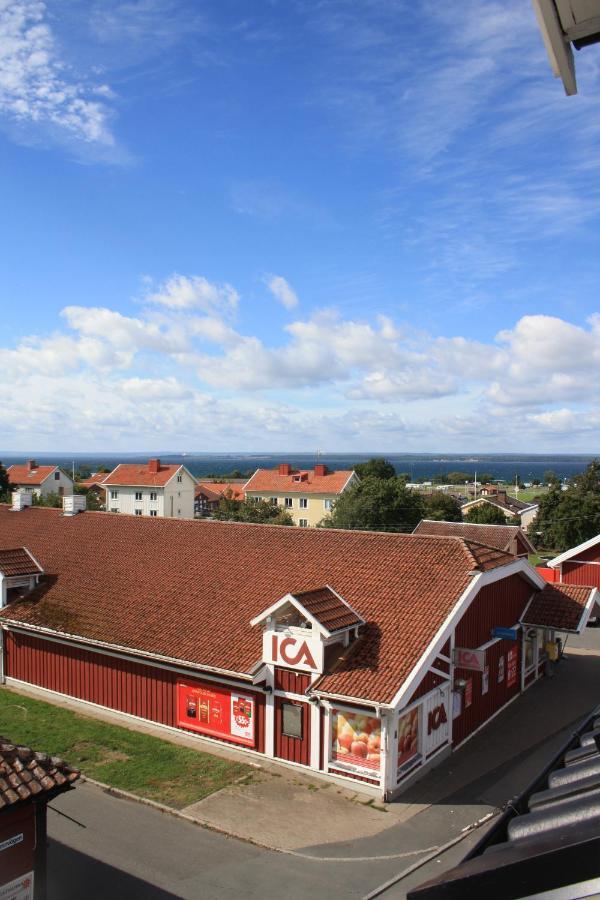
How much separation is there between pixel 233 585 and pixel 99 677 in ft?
15.7

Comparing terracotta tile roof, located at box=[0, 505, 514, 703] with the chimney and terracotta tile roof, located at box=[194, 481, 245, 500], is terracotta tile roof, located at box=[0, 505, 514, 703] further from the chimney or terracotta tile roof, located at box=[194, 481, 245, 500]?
terracotta tile roof, located at box=[194, 481, 245, 500]

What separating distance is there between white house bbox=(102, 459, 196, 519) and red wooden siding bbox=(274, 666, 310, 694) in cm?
5651

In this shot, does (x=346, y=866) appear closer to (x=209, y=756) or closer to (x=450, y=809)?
(x=450, y=809)

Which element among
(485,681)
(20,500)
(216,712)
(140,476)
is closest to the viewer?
(216,712)

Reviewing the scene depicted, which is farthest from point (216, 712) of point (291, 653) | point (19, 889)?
point (19, 889)

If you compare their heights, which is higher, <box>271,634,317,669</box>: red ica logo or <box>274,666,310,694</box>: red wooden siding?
<box>271,634,317,669</box>: red ica logo

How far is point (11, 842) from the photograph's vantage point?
875 cm

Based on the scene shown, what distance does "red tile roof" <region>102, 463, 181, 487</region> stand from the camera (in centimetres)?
7325

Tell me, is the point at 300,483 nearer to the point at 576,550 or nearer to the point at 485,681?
the point at 576,550

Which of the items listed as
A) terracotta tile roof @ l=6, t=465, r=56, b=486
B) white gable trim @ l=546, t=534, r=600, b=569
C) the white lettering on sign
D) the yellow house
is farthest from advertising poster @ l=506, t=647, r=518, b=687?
terracotta tile roof @ l=6, t=465, r=56, b=486

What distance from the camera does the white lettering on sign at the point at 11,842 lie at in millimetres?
8688

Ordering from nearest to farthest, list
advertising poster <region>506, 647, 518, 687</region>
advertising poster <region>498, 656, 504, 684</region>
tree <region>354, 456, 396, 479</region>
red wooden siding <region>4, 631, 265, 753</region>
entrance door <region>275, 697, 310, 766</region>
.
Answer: entrance door <region>275, 697, 310, 766</region> < red wooden siding <region>4, 631, 265, 753</region> < advertising poster <region>498, 656, 504, 684</region> < advertising poster <region>506, 647, 518, 687</region> < tree <region>354, 456, 396, 479</region>

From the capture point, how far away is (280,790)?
51.1 feet

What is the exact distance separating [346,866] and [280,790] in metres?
3.32
